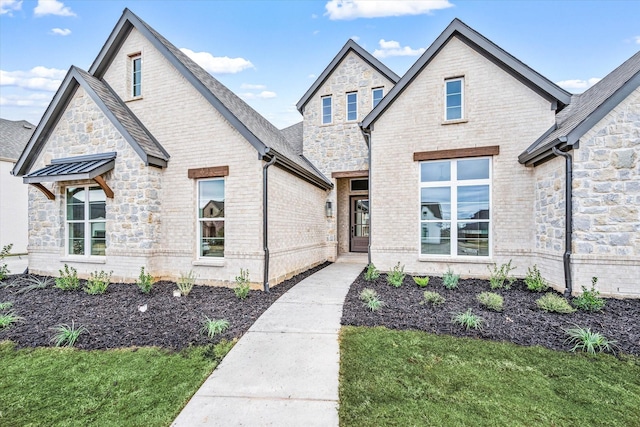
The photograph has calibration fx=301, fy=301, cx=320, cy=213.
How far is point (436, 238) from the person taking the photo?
882 cm

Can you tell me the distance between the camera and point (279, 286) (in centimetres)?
805

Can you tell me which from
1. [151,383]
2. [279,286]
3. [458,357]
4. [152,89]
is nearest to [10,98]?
[152,89]

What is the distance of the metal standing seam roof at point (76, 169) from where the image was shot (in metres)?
7.76

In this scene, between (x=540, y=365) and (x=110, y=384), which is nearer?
(x=110, y=384)

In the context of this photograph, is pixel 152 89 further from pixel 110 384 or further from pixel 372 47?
pixel 372 47

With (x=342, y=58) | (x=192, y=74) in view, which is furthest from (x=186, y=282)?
(x=342, y=58)

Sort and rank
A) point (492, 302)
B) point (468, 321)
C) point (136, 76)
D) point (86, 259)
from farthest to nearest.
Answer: point (136, 76) → point (86, 259) → point (492, 302) → point (468, 321)

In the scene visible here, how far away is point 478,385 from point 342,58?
12658 millimetres

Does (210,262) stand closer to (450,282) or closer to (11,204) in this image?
(450,282)

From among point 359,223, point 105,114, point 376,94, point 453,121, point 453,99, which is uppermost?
point 376,94

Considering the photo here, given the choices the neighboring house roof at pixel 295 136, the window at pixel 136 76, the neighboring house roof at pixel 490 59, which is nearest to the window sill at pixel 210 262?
the window at pixel 136 76

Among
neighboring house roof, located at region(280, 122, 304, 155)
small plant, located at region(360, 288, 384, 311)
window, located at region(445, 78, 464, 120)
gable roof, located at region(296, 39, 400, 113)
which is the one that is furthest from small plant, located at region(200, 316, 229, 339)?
gable roof, located at region(296, 39, 400, 113)

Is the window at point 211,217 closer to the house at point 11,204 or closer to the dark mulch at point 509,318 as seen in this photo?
the dark mulch at point 509,318

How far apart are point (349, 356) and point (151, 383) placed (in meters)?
2.46
